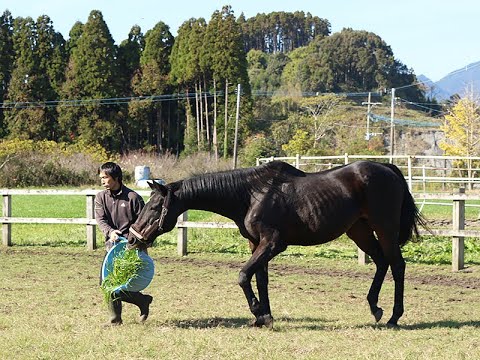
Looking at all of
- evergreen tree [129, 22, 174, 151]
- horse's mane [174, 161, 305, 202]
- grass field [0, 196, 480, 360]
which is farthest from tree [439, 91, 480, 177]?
horse's mane [174, 161, 305, 202]

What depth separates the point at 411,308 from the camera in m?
8.20

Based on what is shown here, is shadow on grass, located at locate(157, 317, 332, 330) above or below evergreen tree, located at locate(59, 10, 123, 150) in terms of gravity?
below

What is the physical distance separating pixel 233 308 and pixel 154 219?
178cm

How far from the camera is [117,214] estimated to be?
23.7 feet

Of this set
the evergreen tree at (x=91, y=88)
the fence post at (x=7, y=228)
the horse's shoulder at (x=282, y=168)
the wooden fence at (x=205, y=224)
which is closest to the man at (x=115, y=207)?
the horse's shoulder at (x=282, y=168)

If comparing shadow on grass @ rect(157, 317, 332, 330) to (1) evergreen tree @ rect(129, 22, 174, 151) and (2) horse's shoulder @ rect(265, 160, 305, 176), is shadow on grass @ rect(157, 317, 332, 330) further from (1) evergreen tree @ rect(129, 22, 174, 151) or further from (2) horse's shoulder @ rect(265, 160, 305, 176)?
(1) evergreen tree @ rect(129, 22, 174, 151)

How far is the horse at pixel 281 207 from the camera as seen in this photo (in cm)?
693

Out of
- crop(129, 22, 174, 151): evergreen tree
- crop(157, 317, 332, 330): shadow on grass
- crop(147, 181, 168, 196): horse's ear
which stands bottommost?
crop(157, 317, 332, 330): shadow on grass

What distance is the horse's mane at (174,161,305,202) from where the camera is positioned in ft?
23.2

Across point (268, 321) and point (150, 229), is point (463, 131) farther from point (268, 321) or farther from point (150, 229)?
point (150, 229)

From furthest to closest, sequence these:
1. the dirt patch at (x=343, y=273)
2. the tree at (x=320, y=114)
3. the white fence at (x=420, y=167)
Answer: the tree at (x=320, y=114), the white fence at (x=420, y=167), the dirt patch at (x=343, y=273)

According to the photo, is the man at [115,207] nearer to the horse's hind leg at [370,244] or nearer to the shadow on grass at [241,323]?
the shadow on grass at [241,323]

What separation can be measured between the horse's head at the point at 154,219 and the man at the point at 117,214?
0.29 meters

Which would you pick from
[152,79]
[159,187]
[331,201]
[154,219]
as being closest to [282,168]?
[331,201]
